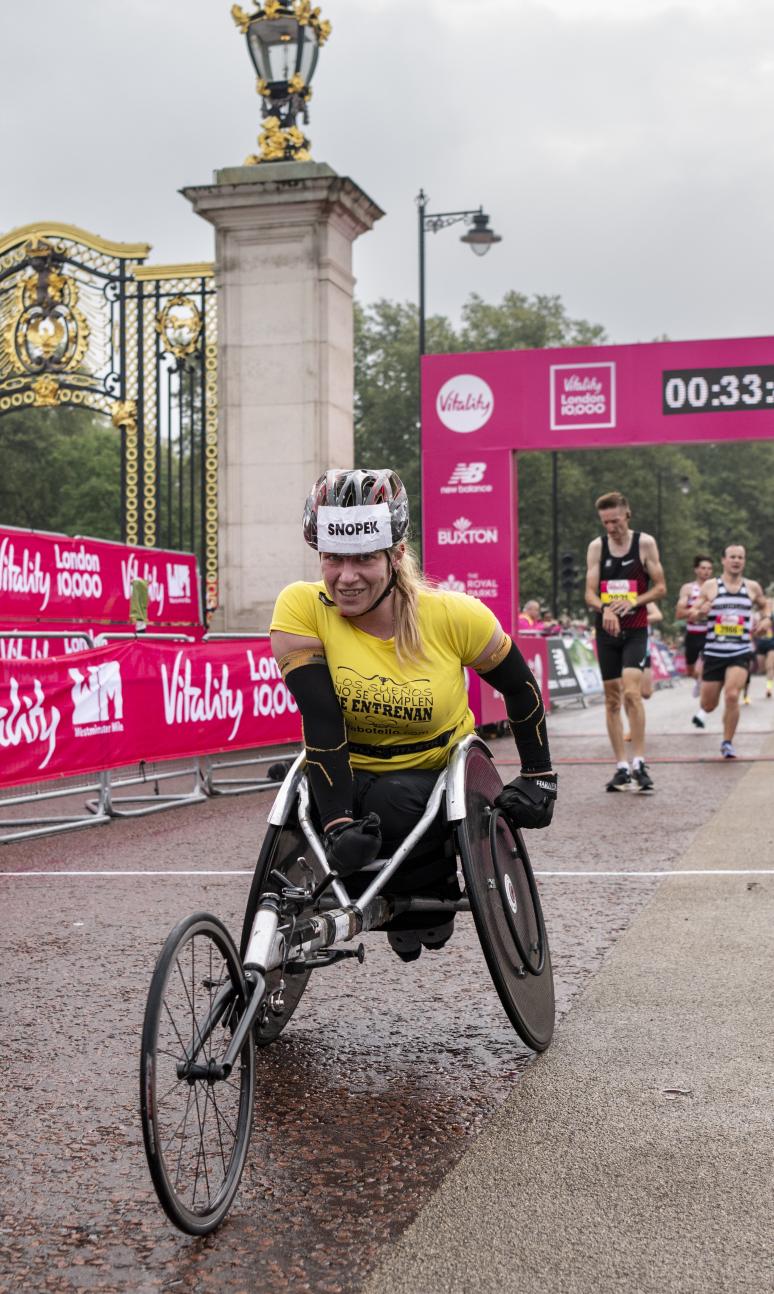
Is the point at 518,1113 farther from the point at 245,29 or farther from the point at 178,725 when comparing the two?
the point at 245,29

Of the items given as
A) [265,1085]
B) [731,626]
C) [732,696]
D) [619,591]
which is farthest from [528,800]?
[731,626]

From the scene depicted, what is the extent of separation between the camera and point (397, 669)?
13.3ft

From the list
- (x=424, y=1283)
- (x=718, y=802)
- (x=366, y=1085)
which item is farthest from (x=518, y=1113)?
(x=718, y=802)

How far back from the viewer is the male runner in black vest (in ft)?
34.9

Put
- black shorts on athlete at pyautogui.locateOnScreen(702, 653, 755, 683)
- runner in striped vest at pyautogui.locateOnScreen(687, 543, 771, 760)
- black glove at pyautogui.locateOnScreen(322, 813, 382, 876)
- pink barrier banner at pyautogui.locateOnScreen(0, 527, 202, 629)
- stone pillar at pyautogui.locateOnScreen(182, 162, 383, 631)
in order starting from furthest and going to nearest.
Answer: stone pillar at pyautogui.locateOnScreen(182, 162, 383, 631) → black shorts on athlete at pyautogui.locateOnScreen(702, 653, 755, 683) → runner in striped vest at pyautogui.locateOnScreen(687, 543, 771, 760) → pink barrier banner at pyautogui.locateOnScreen(0, 527, 202, 629) → black glove at pyautogui.locateOnScreen(322, 813, 382, 876)

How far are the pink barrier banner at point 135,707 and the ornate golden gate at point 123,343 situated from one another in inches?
190

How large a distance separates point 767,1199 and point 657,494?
68.7 metres

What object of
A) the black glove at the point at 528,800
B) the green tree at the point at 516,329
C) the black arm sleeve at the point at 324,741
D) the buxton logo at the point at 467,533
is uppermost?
the green tree at the point at 516,329

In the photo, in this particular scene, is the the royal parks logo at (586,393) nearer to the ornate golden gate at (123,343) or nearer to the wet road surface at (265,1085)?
the ornate golden gate at (123,343)

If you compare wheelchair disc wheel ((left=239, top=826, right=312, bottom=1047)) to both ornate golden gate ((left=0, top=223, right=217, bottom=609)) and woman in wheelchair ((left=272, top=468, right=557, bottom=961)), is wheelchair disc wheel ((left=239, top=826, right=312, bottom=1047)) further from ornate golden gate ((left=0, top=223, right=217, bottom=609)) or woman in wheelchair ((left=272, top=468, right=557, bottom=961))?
ornate golden gate ((left=0, top=223, right=217, bottom=609))

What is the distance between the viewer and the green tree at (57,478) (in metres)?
57.6

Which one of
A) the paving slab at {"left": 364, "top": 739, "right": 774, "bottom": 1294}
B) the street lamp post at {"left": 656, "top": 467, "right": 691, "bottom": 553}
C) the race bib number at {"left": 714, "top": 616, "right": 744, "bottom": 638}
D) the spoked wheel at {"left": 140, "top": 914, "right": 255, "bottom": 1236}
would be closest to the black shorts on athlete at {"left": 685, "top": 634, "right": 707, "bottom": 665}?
the race bib number at {"left": 714, "top": 616, "right": 744, "bottom": 638}

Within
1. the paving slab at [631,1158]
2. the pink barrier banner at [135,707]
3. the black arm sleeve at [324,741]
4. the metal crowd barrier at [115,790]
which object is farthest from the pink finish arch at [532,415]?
the black arm sleeve at [324,741]

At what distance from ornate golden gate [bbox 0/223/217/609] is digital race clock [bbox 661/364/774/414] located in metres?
4.97
